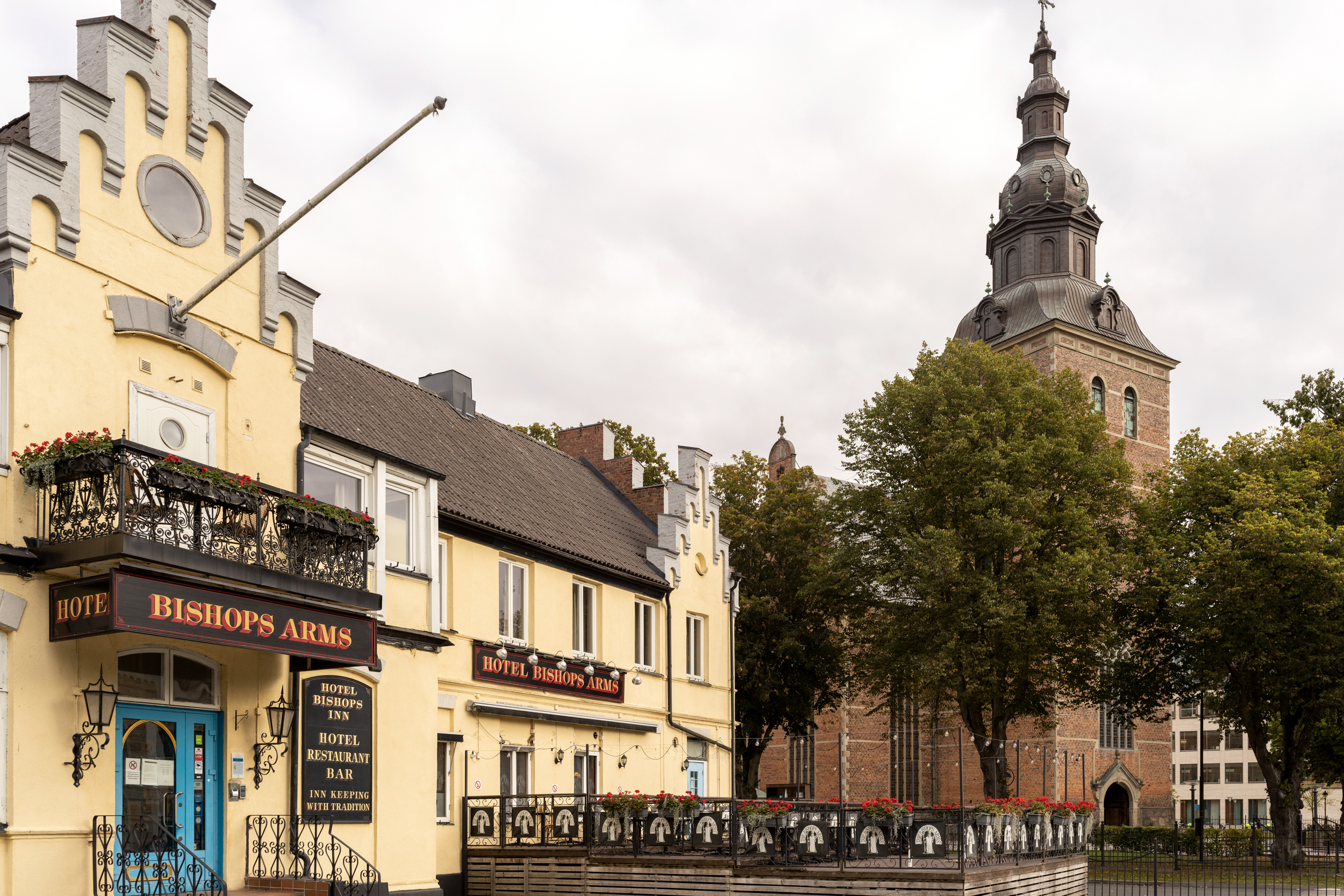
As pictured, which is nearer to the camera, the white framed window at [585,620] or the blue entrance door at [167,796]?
the blue entrance door at [167,796]

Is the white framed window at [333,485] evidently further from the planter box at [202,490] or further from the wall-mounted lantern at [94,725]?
the wall-mounted lantern at [94,725]

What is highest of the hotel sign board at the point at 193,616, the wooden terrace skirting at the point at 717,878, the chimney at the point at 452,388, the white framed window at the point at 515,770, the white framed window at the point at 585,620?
the chimney at the point at 452,388

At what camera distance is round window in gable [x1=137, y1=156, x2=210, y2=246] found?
50.2 feet

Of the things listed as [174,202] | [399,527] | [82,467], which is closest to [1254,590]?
[399,527]

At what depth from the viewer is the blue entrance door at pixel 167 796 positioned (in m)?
13.8

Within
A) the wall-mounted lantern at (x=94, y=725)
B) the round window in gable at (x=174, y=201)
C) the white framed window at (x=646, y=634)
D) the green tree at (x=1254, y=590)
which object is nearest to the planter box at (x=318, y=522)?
the wall-mounted lantern at (x=94, y=725)

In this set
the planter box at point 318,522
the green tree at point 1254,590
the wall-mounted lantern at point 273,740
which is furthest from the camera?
the green tree at point 1254,590

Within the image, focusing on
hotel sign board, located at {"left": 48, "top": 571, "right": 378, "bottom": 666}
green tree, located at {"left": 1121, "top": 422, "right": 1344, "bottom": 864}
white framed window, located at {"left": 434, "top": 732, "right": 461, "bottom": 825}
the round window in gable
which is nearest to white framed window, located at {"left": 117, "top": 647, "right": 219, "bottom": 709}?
hotel sign board, located at {"left": 48, "top": 571, "right": 378, "bottom": 666}

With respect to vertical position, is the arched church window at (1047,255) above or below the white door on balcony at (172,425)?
above

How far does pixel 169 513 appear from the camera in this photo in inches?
521

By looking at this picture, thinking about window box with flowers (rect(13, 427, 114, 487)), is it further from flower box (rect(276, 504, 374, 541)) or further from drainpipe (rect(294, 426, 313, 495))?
drainpipe (rect(294, 426, 313, 495))

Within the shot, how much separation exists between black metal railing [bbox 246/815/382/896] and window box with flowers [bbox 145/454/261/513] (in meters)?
4.16

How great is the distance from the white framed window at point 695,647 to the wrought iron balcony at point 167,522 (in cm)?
1580

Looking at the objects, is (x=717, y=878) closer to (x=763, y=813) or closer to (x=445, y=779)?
(x=763, y=813)
